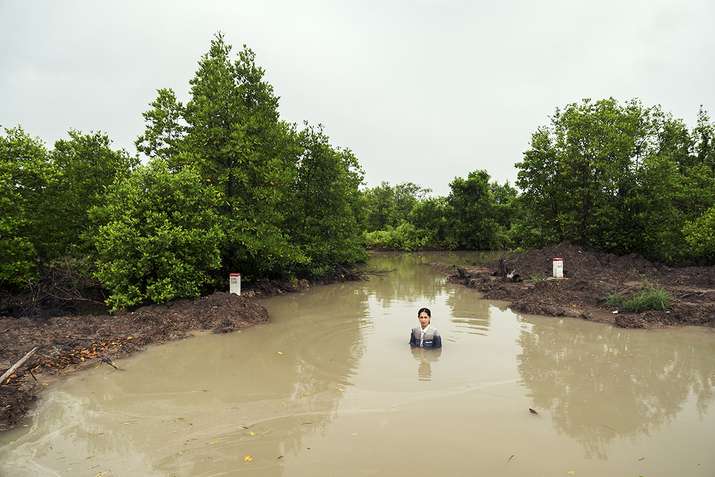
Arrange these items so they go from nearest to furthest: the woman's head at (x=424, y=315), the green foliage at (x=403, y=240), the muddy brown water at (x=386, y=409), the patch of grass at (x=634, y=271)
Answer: the muddy brown water at (x=386, y=409) → the woman's head at (x=424, y=315) → the patch of grass at (x=634, y=271) → the green foliage at (x=403, y=240)

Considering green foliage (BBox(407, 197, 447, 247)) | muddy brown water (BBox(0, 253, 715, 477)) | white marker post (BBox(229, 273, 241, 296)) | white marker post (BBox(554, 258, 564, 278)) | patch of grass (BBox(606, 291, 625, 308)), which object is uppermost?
green foliage (BBox(407, 197, 447, 247))

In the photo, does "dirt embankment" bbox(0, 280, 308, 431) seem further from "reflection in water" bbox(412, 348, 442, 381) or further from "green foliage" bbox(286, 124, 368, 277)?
"green foliage" bbox(286, 124, 368, 277)

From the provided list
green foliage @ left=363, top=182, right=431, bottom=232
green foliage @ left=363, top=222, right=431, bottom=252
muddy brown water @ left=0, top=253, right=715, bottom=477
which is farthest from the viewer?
green foliage @ left=363, top=182, right=431, bottom=232

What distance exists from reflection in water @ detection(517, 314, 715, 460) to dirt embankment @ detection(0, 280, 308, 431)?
6.83 m

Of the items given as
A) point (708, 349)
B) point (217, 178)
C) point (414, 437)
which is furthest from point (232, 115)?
point (708, 349)

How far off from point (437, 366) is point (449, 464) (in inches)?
120

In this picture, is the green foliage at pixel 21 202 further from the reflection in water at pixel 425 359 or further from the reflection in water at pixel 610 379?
the reflection in water at pixel 610 379

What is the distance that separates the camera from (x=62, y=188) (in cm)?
1178

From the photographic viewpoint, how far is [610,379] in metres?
6.33

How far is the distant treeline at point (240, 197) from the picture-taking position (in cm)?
1023

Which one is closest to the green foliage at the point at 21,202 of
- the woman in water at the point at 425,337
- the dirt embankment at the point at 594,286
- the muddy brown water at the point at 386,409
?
the muddy brown water at the point at 386,409

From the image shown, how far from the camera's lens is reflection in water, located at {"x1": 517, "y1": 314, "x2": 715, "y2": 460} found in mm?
4891

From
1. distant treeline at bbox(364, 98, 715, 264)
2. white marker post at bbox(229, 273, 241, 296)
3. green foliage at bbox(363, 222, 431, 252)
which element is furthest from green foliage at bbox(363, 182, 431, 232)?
white marker post at bbox(229, 273, 241, 296)

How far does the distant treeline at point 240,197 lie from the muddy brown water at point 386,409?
3.60 meters
